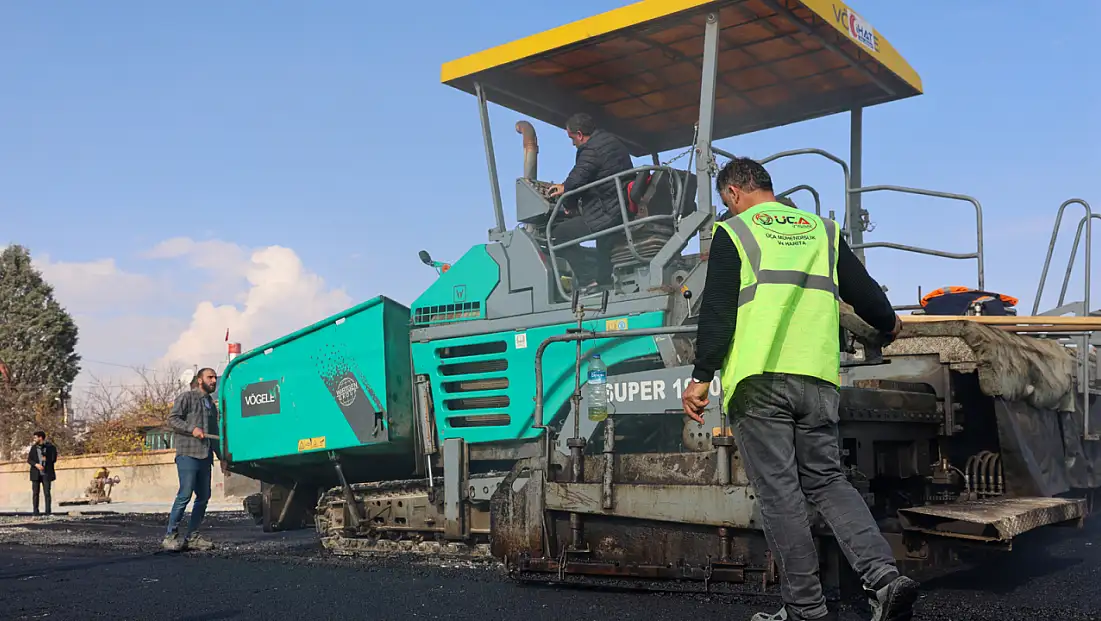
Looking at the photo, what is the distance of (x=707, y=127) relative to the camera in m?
6.59

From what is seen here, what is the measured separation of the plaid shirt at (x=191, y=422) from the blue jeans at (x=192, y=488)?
0.07 meters

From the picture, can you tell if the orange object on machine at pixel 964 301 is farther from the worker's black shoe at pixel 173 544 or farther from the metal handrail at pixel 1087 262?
the worker's black shoe at pixel 173 544

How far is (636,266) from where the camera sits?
693 centimetres

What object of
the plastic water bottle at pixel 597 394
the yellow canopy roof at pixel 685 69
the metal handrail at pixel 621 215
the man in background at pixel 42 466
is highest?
the yellow canopy roof at pixel 685 69

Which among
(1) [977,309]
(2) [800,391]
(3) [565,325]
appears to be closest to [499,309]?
(3) [565,325]

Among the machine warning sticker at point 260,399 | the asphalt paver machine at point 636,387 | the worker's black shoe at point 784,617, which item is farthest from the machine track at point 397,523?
the worker's black shoe at point 784,617

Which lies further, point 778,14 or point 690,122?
point 690,122

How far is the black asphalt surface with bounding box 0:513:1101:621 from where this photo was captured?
15.3ft

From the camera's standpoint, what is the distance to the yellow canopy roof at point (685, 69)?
6.65 metres

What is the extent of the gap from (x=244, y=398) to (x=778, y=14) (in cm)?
491

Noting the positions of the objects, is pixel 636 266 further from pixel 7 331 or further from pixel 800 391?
pixel 7 331

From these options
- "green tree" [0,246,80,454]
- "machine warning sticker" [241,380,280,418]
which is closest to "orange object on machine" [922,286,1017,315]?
"machine warning sticker" [241,380,280,418]

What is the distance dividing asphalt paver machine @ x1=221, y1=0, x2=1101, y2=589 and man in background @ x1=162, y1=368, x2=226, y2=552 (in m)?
0.41

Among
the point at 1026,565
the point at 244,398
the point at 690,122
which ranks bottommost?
the point at 1026,565
